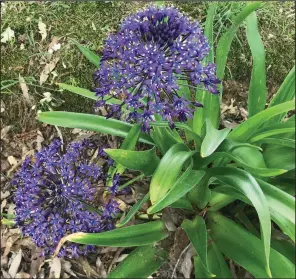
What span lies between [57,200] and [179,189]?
2.23 ft

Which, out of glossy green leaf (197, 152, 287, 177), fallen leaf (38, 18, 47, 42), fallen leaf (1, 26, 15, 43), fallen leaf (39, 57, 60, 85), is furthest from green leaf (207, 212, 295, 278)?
fallen leaf (1, 26, 15, 43)

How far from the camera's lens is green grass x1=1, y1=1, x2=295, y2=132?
316cm

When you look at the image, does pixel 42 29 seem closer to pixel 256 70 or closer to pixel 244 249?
pixel 256 70

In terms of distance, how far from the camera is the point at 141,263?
2.31 meters

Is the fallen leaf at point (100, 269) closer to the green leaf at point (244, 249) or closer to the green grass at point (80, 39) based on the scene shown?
the green leaf at point (244, 249)

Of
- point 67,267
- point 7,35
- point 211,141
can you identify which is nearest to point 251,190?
point 211,141

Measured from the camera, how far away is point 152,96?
187cm

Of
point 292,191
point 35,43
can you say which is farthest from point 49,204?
point 35,43

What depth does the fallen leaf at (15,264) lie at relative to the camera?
2.81 meters

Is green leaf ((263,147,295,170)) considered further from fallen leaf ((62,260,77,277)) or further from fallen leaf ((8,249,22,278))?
fallen leaf ((8,249,22,278))

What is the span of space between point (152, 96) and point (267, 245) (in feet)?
2.34

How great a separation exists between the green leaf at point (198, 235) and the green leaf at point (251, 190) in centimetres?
28

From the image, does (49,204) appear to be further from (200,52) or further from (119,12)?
(119,12)

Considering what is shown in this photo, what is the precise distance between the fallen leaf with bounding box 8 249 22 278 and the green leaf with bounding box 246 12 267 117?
1633 mm
